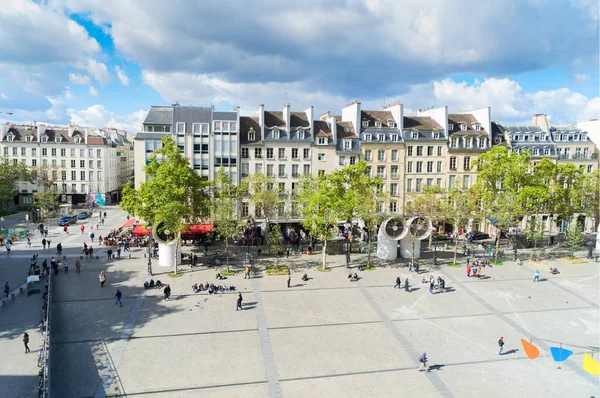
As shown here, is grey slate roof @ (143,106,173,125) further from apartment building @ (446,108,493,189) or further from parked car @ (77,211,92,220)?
apartment building @ (446,108,493,189)

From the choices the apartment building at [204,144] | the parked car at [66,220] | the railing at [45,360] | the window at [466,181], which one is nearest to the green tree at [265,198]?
the apartment building at [204,144]

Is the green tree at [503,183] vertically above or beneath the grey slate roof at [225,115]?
beneath

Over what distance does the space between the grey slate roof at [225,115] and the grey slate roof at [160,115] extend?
20.2 feet

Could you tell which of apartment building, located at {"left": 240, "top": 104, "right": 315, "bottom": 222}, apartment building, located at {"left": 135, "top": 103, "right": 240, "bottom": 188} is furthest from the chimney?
apartment building, located at {"left": 135, "top": 103, "right": 240, "bottom": 188}

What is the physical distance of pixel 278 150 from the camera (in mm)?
55031

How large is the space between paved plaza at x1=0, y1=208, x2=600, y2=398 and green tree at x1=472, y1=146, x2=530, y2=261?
7.65 meters

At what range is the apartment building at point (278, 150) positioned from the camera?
54625 mm

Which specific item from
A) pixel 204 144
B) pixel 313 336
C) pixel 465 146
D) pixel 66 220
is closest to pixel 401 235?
pixel 313 336

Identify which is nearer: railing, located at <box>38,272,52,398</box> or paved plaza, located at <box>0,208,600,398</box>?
railing, located at <box>38,272,52,398</box>

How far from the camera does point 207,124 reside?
5441cm

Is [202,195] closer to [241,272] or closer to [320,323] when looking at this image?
[241,272]

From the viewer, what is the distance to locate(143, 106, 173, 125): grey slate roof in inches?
2207

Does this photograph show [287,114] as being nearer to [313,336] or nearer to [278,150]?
[278,150]

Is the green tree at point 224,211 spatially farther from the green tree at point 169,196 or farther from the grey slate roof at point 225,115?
the grey slate roof at point 225,115
